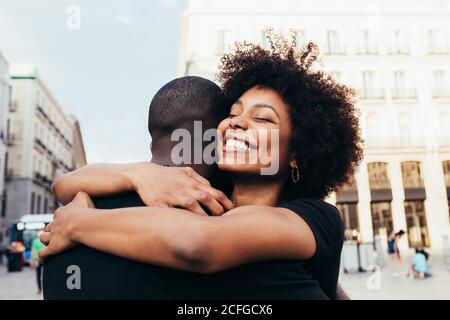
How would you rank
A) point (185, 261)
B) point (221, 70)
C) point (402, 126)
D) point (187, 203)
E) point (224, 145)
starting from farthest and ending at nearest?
point (402, 126), point (221, 70), point (224, 145), point (187, 203), point (185, 261)

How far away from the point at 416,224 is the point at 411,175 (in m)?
2.70

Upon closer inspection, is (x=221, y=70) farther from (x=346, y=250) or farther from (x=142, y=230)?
(x=346, y=250)

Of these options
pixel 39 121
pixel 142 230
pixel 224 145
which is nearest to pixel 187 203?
pixel 142 230

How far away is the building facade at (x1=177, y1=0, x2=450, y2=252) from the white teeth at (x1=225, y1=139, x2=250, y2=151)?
2229cm

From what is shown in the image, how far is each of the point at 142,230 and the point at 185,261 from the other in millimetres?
137

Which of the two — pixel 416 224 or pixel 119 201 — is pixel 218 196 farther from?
pixel 416 224

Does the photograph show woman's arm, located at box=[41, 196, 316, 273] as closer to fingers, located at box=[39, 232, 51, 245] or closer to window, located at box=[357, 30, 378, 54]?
fingers, located at box=[39, 232, 51, 245]

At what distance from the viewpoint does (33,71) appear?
3294 cm

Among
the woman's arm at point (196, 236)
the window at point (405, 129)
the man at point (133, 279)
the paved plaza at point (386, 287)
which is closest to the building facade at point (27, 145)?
the paved plaza at point (386, 287)

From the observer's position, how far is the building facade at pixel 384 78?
79.5 ft

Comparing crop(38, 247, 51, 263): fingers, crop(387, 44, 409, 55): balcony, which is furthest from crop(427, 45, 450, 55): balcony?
crop(38, 247, 51, 263): fingers

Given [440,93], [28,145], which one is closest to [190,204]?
[440,93]

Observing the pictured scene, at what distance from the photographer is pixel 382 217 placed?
2445cm

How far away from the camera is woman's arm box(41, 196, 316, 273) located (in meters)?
1.06
